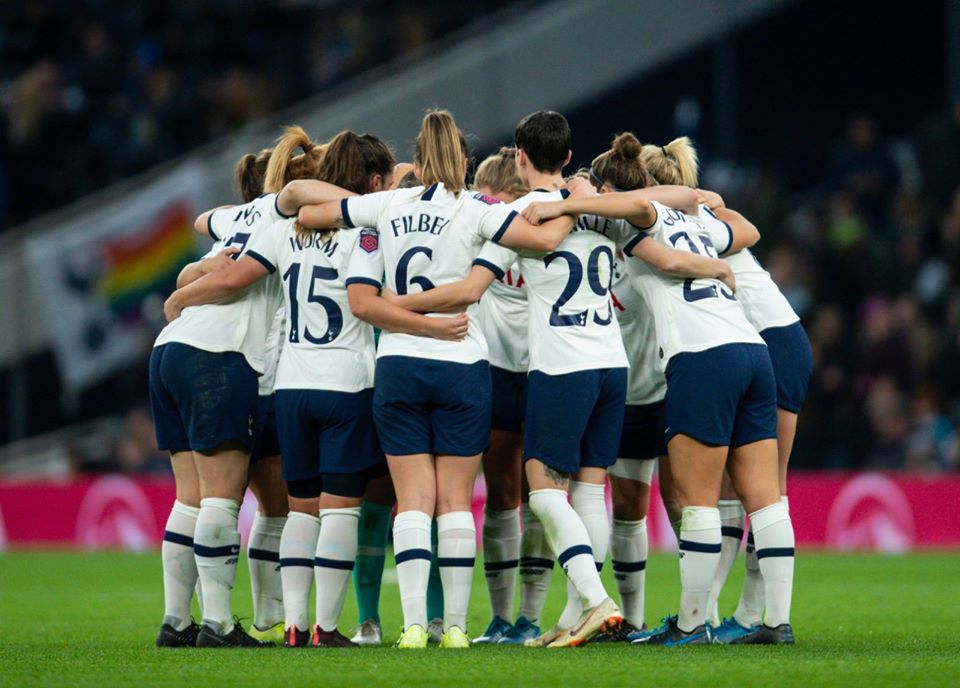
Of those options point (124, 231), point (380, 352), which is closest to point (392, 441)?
point (380, 352)

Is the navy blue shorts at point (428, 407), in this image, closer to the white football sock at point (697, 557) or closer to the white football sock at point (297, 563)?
the white football sock at point (297, 563)

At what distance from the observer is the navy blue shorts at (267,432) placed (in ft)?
23.9

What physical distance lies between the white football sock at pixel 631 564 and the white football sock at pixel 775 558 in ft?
2.29

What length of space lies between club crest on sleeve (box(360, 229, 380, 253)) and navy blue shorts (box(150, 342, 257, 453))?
2.70 ft

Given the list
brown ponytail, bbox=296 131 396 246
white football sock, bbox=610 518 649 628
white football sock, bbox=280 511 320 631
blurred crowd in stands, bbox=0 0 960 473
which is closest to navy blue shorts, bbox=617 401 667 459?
white football sock, bbox=610 518 649 628

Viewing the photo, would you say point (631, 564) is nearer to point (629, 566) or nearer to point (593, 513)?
point (629, 566)

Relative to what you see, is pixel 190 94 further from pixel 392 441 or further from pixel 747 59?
pixel 392 441

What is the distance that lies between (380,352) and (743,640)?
208 cm

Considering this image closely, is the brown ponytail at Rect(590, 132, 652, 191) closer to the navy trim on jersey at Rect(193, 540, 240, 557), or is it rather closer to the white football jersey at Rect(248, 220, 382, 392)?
the white football jersey at Rect(248, 220, 382, 392)

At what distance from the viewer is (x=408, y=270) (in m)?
6.63

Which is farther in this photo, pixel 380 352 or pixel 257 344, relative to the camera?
pixel 257 344

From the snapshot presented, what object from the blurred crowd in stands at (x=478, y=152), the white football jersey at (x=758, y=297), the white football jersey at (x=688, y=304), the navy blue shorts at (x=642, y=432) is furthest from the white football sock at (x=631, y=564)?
the blurred crowd in stands at (x=478, y=152)

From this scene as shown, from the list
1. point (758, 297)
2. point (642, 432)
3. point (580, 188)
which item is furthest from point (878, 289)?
point (580, 188)

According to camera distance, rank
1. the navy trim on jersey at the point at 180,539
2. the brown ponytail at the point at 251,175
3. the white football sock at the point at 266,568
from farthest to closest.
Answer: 1. the brown ponytail at the point at 251,175
2. the white football sock at the point at 266,568
3. the navy trim on jersey at the point at 180,539
